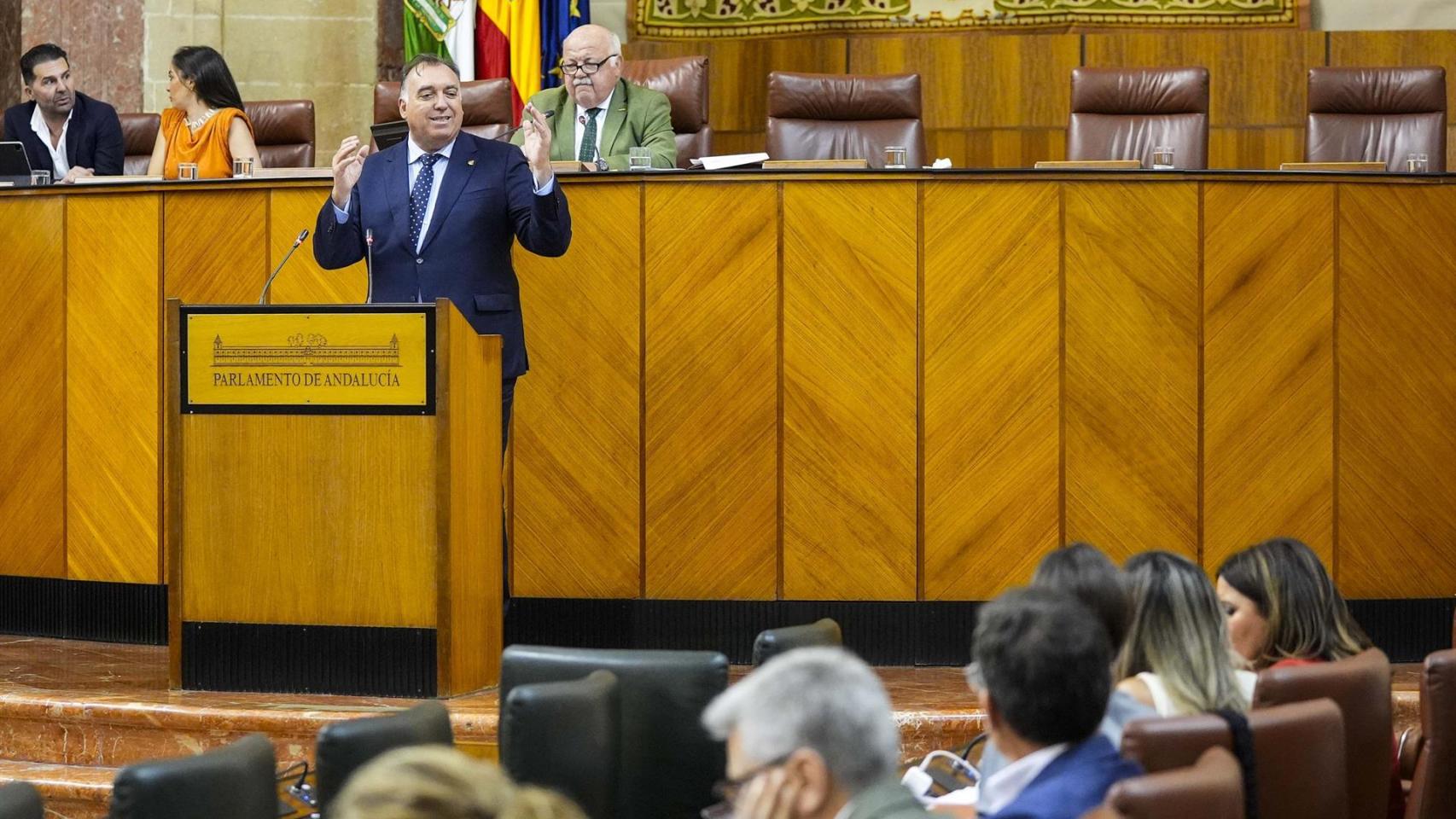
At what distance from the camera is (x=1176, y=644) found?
8.23 ft

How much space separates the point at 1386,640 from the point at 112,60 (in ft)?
19.2

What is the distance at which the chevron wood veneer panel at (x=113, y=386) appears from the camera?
4.88 metres

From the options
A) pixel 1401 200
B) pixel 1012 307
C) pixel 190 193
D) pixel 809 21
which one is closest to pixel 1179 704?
pixel 1012 307

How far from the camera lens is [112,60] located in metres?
7.79

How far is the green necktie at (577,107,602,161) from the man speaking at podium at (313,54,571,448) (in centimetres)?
118

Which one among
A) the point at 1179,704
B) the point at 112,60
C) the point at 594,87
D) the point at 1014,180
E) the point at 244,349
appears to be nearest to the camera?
the point at 1179,704

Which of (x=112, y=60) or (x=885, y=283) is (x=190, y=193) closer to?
(x=885, y=283)

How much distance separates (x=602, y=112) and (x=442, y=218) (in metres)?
1.43

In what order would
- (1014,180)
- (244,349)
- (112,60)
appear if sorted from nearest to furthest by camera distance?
(244,349) < (1014,180) < (112,60)

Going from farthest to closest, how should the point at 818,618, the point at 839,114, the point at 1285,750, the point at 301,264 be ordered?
the point at 839,114, the point at 301,264, the point at 818,618, the point at 1285,750

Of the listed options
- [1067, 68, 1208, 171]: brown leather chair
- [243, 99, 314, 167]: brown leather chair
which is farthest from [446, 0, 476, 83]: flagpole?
[1067, 68, 1208, 171]: brown leather chair

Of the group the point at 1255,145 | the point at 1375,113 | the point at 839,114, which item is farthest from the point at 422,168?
the point at 1255,145

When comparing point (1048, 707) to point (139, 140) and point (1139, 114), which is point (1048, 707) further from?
point (139, 140)

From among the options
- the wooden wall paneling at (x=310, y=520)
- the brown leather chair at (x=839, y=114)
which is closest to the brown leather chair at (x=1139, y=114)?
the brown leather chair at (x=839, y=114)
